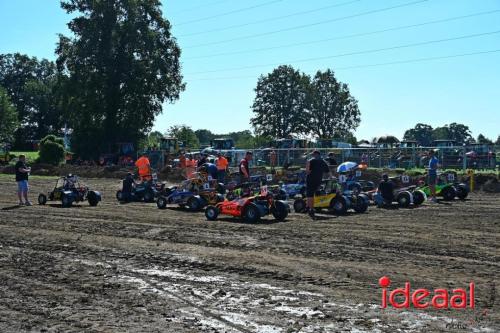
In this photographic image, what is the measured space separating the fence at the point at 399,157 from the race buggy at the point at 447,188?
693 centimetres

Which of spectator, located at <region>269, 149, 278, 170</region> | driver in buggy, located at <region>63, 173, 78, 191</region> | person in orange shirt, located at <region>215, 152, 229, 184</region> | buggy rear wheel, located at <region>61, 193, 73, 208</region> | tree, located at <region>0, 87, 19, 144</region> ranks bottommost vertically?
buggy rear wheel, located at <region>61, 193, 73, 208</region>

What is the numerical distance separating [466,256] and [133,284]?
4976mm

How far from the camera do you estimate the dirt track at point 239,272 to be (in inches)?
228

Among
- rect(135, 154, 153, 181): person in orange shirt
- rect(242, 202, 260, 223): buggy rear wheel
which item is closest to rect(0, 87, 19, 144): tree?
rect(135, 154, 153, 181): person in orange shirt

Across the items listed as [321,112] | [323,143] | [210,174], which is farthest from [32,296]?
[321,112]

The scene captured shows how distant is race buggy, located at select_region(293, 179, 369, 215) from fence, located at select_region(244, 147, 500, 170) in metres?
12.3

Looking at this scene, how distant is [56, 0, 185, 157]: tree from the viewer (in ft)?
154

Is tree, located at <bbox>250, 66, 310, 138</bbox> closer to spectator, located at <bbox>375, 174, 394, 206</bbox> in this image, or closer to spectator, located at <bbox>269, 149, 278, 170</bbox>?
spectator, located at <bbox>269, 149, 278, 170</bbox>

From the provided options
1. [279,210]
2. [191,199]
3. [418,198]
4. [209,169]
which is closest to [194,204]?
[191,199]

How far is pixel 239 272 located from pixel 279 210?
6.03 metres

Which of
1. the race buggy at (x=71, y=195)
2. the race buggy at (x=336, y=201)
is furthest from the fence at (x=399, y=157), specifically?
the race buggy at (x=71, y=195)

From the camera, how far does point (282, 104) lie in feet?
263

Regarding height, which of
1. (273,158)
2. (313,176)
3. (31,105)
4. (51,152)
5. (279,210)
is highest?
(31,105)

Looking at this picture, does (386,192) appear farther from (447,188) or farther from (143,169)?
(143,169)
